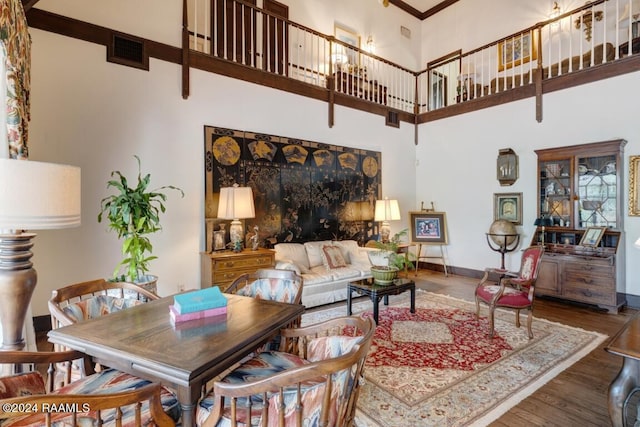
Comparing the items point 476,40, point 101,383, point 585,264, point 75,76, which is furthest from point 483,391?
point 476,40

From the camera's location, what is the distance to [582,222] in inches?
195

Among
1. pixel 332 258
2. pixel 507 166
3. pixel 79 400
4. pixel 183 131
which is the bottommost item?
pixel 332 258

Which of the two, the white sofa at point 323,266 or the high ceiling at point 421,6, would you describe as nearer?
the white sofa at point 323,266

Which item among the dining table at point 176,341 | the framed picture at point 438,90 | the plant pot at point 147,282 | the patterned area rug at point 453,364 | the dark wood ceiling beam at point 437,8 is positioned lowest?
the patterned area rug at point 453,364

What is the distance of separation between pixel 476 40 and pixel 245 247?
7.32 m

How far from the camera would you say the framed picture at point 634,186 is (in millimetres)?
4480

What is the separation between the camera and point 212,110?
4.61 meters

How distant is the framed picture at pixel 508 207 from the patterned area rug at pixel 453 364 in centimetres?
218

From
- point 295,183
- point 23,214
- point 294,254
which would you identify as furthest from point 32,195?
point 295,183

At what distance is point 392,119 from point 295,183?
2.96 meters

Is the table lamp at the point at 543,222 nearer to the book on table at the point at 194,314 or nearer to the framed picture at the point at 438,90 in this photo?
the framed picture at the point at 438,90

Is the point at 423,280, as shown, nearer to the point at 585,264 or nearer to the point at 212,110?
the point at 585,264

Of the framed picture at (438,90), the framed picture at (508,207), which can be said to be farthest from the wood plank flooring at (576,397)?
the framed picture at (438,90)

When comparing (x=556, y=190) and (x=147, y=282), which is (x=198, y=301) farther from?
(x=556, y=190)
